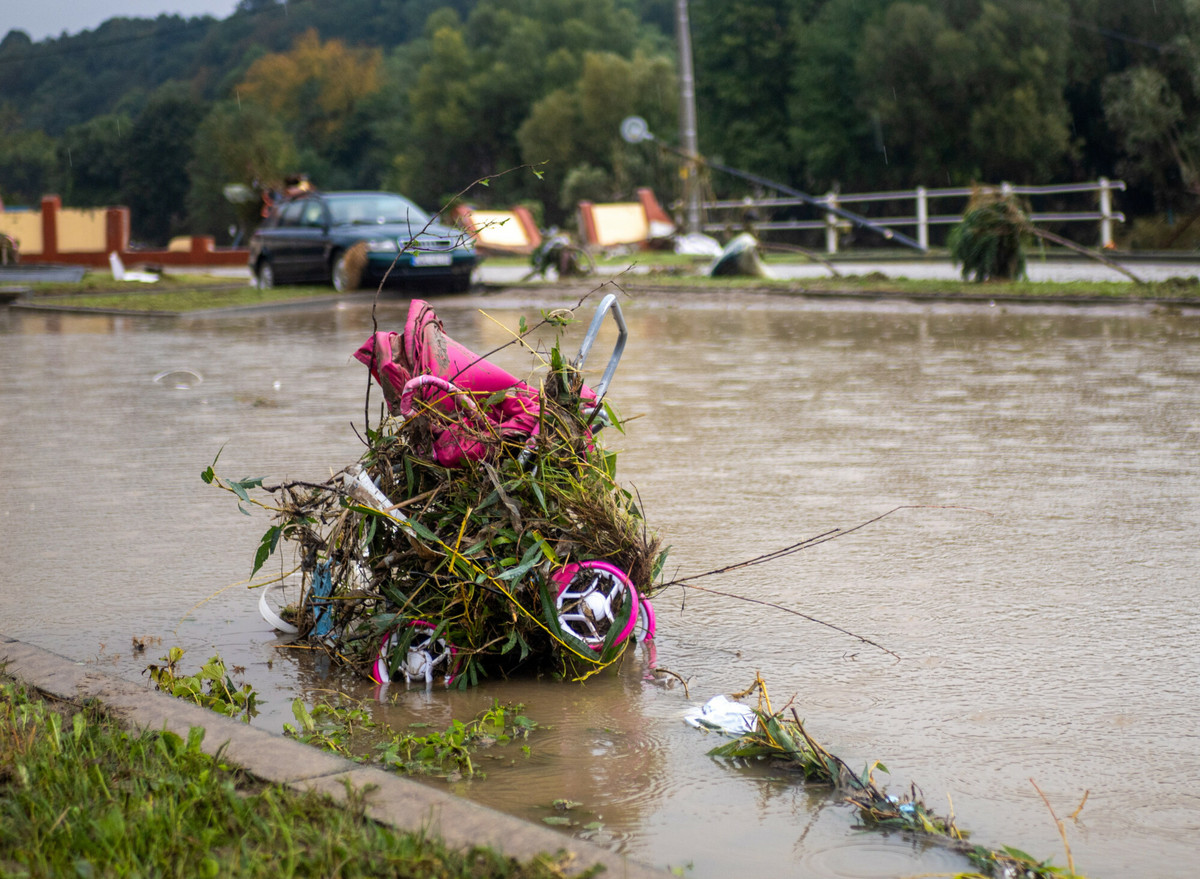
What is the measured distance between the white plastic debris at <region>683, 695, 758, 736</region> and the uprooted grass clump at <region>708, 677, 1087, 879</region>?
0.04 metres

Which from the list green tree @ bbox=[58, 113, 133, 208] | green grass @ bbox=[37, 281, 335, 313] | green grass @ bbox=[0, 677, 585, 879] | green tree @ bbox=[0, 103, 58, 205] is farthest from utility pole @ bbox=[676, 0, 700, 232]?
green tree @ bbox=[0, 103, 58, 205]

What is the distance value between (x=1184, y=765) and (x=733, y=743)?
109cm

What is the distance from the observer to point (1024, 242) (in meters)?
17.8

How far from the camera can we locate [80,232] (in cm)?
3800

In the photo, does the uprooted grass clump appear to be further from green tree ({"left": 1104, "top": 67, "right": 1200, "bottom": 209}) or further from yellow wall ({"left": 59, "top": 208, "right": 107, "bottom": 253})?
yellow wall ({"left": 59, "top": 208, "right": 107, "bottom": 253})

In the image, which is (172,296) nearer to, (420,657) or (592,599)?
(420,657)

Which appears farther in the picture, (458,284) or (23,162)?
(23,162)

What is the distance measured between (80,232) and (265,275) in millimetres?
16680

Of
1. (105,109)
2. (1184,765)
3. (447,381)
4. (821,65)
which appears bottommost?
(1184,765)

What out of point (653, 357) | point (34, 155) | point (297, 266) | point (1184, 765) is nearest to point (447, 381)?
point (1184, 765)

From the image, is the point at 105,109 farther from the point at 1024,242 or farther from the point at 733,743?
the point at 733,743

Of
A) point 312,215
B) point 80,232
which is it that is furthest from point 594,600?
point 80,232

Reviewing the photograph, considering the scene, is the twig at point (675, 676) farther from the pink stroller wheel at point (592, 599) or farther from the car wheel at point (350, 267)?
the car wheel at point (350, 267)

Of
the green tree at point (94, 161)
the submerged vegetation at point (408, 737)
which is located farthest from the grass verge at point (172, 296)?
the green tree at point (94, 161)
